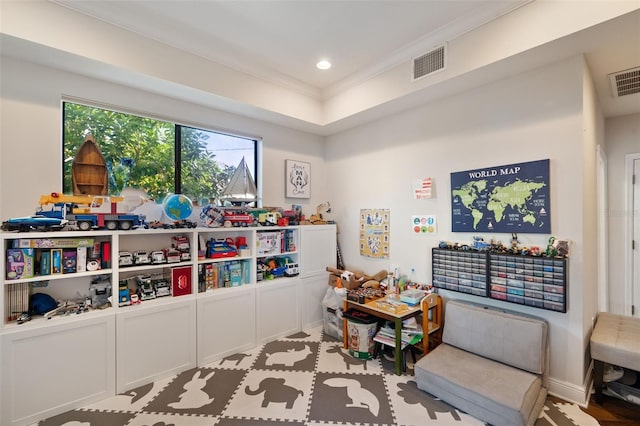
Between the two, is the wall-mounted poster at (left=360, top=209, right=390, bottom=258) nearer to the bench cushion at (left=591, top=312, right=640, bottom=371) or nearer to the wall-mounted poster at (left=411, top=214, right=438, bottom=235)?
the wall-mounted poster at (left=411, top=214, right=438, bottom=235)

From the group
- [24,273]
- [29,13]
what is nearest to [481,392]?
[24,273]

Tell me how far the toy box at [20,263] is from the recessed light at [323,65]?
288cm

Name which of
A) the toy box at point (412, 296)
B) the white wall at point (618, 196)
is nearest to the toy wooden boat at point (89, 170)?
the toy box at point (412, 296)

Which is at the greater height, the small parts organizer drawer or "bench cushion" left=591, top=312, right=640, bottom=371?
the small parts organizer drawer

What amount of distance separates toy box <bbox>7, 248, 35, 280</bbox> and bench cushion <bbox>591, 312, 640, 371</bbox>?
411cm

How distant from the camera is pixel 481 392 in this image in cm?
188

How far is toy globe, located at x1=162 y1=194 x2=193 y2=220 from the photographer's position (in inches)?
101

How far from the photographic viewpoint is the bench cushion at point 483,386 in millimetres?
1771

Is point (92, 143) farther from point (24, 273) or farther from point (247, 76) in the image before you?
point (247, 76)

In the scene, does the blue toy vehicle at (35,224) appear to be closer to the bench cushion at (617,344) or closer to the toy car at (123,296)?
the toy car at (123,296)

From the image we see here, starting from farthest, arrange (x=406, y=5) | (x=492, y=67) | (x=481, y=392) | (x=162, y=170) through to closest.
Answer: (x=162, y=170) → (x=492, y=67) → (x=406, y=5) → (x=481, y=392)

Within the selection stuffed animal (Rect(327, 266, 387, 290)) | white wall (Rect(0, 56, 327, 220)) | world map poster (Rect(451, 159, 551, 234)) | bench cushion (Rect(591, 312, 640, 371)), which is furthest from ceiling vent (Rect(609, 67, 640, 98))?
white wall (Rect(0, 56, 327, 220))

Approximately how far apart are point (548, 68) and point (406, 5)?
1.24 meters

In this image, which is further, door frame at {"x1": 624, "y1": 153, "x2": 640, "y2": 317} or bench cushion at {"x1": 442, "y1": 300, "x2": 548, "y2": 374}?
door frame at {"x1": 624, "y1": 153, "x2": 640, "y2": 317}
